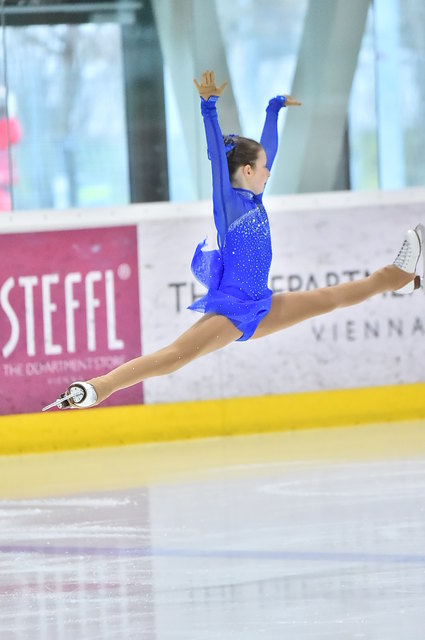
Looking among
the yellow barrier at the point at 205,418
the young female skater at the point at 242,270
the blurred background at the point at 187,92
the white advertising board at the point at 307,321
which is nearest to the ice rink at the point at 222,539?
the yellow barrier at the point at 205,418

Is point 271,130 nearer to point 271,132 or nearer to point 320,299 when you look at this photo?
point 271,132

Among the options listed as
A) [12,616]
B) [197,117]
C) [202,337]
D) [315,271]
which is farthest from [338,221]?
[12,616]

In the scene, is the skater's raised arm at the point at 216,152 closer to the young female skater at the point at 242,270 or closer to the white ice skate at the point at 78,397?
the young female skater at the point at 242,270

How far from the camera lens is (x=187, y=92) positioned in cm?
784

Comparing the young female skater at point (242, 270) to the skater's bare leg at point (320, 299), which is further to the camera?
the skater's bare leg at point (320, 299)

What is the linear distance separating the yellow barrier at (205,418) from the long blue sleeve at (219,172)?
2674mm

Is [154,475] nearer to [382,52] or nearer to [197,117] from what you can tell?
[197,117]

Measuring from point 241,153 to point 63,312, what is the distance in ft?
9.03

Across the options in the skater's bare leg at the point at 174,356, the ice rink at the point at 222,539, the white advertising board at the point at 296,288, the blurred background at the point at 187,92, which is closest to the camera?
the ice rink at the point at 222,539

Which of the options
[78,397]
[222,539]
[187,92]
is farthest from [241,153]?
[187,92]

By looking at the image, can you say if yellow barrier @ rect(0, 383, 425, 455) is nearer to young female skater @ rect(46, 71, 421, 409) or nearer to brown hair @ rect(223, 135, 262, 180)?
young female skater @ rect(46, 71, 421, 409)

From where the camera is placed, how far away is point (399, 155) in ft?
26.6

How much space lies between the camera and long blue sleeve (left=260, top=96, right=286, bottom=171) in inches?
200

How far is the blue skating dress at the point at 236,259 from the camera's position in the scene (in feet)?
15.5
